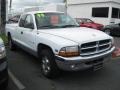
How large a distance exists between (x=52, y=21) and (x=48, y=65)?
1.62 metres

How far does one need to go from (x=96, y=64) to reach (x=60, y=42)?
42.3 inches

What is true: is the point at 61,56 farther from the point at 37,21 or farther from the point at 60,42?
the point at 37,21

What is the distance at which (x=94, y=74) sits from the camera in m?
5.92

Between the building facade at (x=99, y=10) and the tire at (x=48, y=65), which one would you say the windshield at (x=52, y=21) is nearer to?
the tire at (x=48, y=65)

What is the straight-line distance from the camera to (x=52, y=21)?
255 inches

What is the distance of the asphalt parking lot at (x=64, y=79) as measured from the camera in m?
5.04

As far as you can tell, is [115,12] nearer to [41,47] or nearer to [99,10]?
[99,10]

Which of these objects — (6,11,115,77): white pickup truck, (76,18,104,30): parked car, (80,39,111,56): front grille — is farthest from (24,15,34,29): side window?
(76,18,104,30): parked car

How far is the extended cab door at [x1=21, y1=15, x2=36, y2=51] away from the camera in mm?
6355

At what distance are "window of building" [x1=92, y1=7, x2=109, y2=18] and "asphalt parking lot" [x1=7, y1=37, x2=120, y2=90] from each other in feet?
65.9

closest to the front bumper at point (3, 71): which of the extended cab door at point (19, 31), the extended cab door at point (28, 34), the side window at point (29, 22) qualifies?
the extended cab door at point (28, 34)

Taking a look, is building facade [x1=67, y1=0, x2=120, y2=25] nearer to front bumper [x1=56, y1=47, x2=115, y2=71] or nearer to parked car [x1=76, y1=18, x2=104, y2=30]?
parked car [x1=76, y1=18, x2=104, y2=30]

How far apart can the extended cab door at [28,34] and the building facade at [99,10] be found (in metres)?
18.9

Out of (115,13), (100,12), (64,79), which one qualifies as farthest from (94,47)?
(115,13)
